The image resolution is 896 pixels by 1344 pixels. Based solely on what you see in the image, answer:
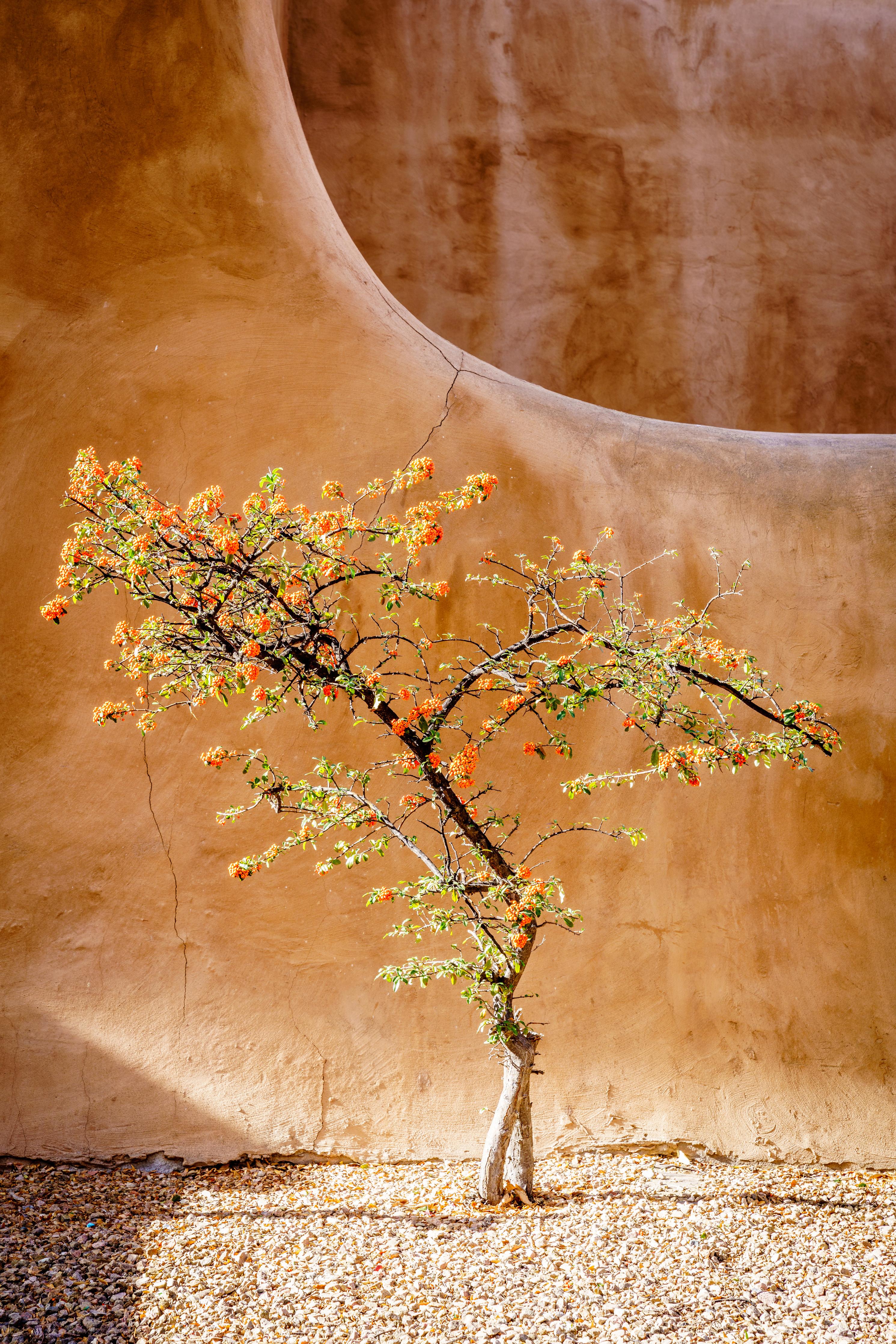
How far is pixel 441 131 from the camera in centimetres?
855

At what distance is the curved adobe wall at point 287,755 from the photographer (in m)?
4.60

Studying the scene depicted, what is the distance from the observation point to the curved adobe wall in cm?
460

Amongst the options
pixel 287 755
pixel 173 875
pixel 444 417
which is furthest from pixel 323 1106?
pixel 444 417

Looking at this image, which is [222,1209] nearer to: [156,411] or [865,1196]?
[865,1196]

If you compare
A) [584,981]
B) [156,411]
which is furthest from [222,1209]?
[156,411]

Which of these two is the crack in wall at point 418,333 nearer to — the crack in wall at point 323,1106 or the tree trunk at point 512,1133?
the tree trunk at point 512,1133

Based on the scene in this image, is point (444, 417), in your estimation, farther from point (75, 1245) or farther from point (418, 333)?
point (75, 1245)

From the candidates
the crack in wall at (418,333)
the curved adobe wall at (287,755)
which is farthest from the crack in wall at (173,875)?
the crack in wall at (418,333)

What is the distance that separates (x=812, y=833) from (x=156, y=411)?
13.8ft

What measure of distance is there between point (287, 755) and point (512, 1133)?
212cm

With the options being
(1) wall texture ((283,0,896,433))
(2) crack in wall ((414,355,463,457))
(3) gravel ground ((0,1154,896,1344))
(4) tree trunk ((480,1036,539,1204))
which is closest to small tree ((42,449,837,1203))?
(4) tree trunk ((480,1036,539,1204))

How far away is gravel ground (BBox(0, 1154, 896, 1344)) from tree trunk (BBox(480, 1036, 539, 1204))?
0.11 metres

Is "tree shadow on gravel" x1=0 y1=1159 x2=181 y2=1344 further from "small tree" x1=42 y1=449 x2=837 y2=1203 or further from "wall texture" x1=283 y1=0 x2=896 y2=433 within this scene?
"wall texture" x1=283 y1=0 x2=896 y2=433

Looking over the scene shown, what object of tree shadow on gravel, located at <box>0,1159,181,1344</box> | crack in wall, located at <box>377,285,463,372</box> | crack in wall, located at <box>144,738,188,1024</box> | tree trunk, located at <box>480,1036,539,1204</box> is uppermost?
crack in wall, located at <box>377,285,463,372</box>
